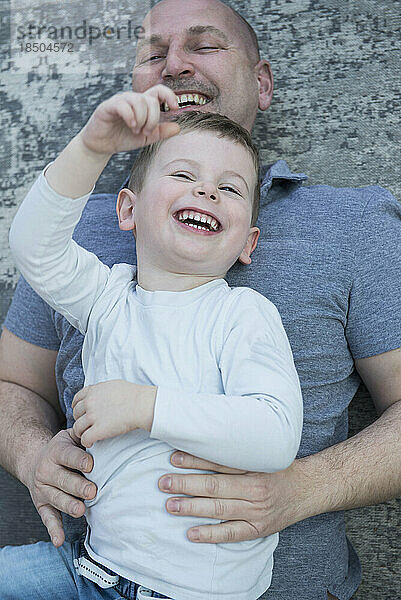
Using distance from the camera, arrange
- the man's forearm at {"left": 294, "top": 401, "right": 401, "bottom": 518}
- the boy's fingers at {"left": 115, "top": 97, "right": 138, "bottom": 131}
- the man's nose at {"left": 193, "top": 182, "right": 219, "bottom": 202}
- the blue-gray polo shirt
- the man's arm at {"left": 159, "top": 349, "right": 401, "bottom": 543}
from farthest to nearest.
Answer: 1. the blue-gray polo shirt
2. the man's forearm at {"left": 294, "top": 401, "right": 401, "bottom": 518}
3. the man's nose at {"left": 193, "top": 182, "right": 219, "bottom": 202}
4. the man's arm at {"left": 159, "top": 349, "right": 401, "bottom": 543}
5. the boy's fingers at {"left": 115, "top": 97, "right": 138, "bottom": 131}

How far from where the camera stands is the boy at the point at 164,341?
37.6 inches

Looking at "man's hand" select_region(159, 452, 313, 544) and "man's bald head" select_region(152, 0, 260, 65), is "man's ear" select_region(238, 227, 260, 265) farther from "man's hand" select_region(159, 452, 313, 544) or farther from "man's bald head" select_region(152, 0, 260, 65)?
"man's bald head" select_region(152, 0, 260, 65)

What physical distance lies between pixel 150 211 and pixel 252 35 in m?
0.94

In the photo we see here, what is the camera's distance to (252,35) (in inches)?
73.3

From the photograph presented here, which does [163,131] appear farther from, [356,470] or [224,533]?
[356,470]

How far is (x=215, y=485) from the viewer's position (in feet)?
3.38

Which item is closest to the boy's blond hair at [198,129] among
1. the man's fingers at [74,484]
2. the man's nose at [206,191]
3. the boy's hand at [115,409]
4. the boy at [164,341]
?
the boy at [164,341]

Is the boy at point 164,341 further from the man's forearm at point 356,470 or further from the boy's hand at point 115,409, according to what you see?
the man's forearm at point 356,470

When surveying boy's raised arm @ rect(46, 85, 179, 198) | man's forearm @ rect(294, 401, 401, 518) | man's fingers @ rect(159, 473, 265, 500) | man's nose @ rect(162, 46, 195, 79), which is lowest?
man's forearm @ rect(294, 401, 401, 518)

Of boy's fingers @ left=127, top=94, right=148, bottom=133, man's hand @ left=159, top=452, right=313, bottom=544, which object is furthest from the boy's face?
man's hand @ left=159, top=452, right=313, bottom=544

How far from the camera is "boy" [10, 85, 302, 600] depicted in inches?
37.6

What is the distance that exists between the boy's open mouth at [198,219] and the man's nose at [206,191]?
0.09 feet

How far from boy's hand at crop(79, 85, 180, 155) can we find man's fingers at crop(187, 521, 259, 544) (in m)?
0.58

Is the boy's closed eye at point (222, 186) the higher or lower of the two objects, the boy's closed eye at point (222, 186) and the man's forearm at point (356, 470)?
the higher
